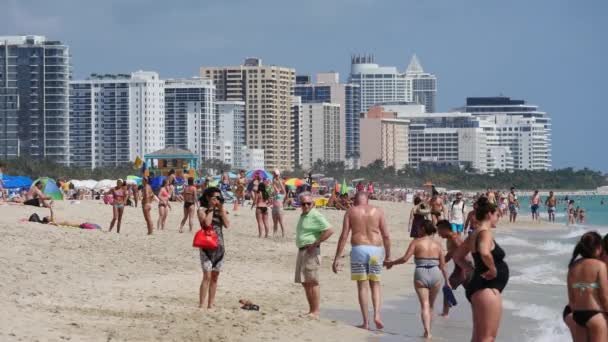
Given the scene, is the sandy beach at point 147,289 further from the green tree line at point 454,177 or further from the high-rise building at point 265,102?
the high-rise building at point 265,102

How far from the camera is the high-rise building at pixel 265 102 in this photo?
18125 centimetres

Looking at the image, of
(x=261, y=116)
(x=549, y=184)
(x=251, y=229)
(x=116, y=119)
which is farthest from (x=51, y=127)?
(x=251, y=229)

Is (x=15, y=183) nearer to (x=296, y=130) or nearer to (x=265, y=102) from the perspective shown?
(x=265, y=102)

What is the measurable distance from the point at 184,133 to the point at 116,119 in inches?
383

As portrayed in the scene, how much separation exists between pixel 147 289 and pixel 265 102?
169627 mm

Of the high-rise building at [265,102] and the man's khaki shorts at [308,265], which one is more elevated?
the high-rise building at [265,102]

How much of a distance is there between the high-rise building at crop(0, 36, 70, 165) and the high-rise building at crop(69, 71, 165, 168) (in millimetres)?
18679

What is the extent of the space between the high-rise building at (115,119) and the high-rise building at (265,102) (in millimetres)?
19405

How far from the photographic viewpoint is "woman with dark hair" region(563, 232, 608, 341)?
7.31 m

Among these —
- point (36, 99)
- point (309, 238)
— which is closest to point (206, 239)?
point (309, 238)

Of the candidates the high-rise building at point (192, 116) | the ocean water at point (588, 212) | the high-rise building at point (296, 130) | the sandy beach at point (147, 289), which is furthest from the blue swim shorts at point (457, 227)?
the high-rise building at point (296, 130)

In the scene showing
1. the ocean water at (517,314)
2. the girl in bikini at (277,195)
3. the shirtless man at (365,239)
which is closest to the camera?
the shirtless man at (365,239)

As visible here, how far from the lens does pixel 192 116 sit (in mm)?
166750

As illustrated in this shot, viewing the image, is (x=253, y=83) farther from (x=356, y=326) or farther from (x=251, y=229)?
(x=356, y=326)
